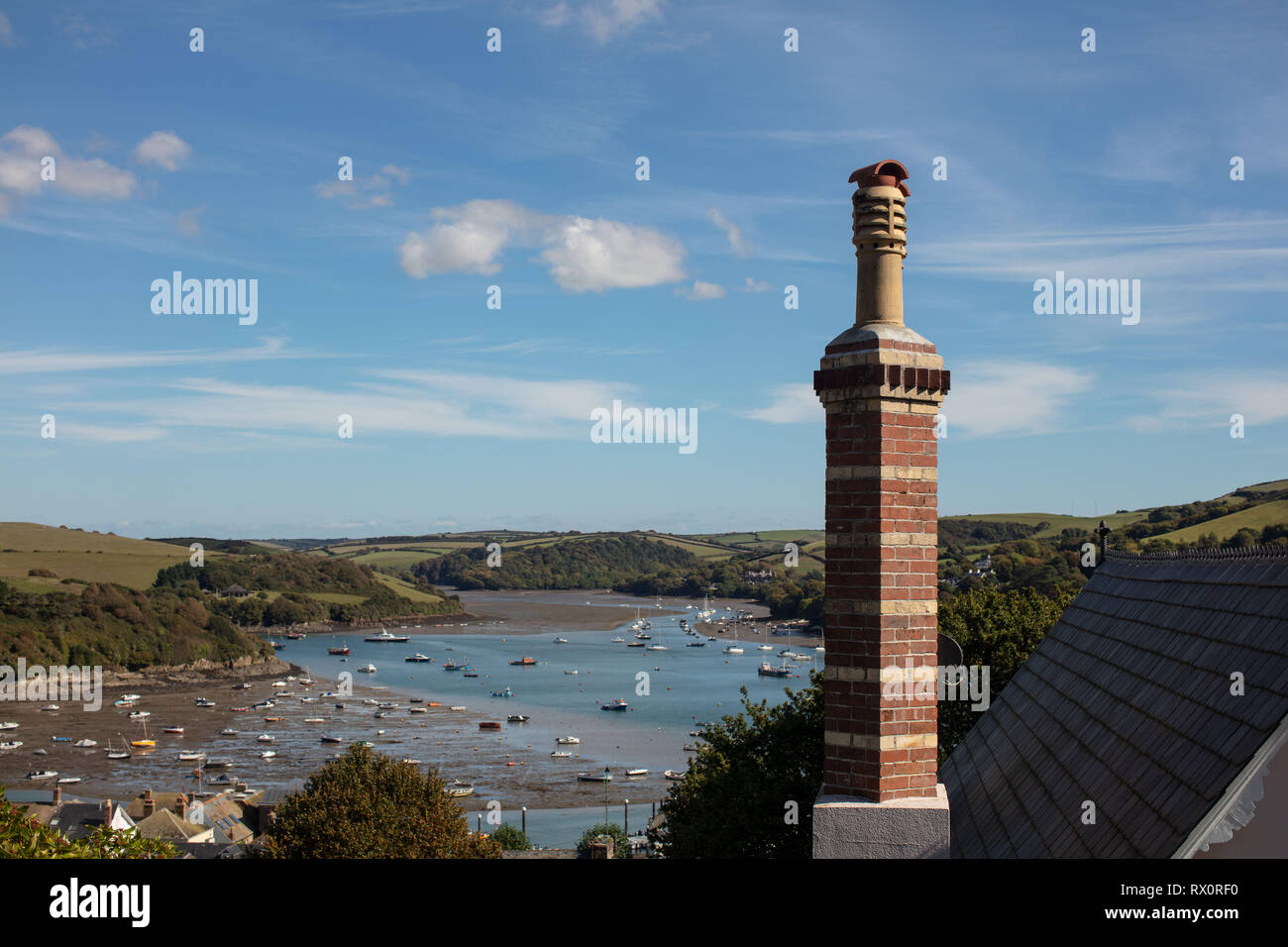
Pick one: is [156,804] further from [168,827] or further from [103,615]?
[103,615]

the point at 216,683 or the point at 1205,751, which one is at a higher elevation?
the point at 1205,751

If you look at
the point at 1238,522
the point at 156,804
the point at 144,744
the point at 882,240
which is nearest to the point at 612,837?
the point at 156,804

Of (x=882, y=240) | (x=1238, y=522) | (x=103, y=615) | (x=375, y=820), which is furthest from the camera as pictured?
(x=103, y=615)

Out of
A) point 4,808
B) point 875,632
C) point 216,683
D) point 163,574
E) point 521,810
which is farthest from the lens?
point 163,574

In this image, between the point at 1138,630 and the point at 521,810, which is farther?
the point at 521,810

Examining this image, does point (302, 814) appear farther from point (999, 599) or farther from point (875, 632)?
point (875, 632)

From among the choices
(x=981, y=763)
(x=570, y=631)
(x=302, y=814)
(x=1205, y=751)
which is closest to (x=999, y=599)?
(x=981, y=763)

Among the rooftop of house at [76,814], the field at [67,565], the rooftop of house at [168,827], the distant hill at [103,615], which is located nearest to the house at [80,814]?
the rooftop of house at [76,814]
